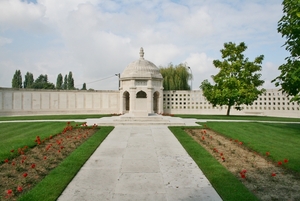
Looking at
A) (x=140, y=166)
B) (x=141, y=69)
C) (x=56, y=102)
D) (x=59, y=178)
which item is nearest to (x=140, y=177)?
(x=140, y=166)

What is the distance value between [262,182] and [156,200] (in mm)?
2835

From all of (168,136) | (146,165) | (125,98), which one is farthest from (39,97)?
(146,165)

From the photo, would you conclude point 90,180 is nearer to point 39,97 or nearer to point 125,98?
point 125,98

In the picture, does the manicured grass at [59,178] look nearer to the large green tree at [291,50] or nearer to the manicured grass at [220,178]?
the manicured grass at [220,178]

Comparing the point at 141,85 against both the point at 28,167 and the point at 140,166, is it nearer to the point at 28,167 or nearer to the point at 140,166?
the point at 140,166

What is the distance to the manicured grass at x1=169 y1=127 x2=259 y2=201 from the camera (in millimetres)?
5157

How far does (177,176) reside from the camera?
6.54 metres

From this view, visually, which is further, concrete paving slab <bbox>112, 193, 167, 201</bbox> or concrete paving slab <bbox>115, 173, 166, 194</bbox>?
concrete paving slab <bbox>115, 173, 166, 194</bbox>

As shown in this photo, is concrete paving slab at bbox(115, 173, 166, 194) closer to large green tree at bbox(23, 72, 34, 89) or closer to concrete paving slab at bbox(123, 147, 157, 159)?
concrete paving slab at bbox(123, 147, 157, 159)

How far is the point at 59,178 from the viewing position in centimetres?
616

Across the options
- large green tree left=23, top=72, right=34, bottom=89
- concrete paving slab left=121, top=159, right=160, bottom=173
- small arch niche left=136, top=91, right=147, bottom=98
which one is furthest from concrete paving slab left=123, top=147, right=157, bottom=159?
large green tree left=23, top=72, right=34, bottom=89

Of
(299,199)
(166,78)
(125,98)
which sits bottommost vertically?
(299,199)

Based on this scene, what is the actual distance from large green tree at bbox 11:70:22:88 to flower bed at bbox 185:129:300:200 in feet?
181

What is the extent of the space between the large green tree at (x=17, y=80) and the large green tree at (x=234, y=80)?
43317 millimetres
